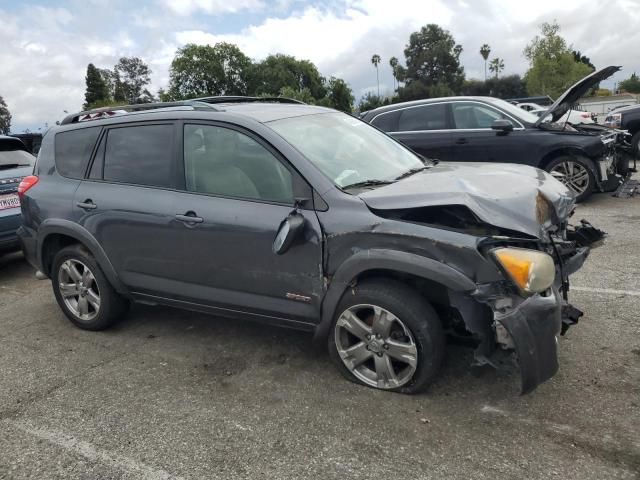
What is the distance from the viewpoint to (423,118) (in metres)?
8.66

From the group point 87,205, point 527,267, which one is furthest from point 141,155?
point 527,267

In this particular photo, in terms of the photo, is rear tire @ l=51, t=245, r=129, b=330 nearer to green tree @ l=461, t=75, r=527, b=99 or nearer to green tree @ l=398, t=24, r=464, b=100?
green tree @ l=461, t=75, r=527, b=99

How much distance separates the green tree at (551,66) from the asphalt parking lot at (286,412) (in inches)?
2242

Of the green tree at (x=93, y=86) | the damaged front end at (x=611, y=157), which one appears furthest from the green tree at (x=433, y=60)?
the damaged front end at (x=611, y=157)

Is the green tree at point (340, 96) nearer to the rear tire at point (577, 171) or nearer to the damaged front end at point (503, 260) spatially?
the rear tire at point (577, 171)

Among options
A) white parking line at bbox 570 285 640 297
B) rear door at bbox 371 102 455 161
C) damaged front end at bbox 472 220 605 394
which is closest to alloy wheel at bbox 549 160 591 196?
rear door at bbox 371 102 455 161

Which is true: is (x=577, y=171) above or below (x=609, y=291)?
above

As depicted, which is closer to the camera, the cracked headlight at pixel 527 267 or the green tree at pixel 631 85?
the cracked headlight at pixel 527 267

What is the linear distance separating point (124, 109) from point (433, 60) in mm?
94589

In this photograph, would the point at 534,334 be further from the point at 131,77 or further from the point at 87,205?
the point at 131,77

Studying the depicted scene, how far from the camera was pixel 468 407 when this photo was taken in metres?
3.03

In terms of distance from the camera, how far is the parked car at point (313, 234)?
2.85 meters

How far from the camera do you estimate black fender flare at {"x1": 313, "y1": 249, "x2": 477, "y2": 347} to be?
2.79 meters

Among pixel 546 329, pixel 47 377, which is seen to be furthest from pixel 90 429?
pixel 546 329
